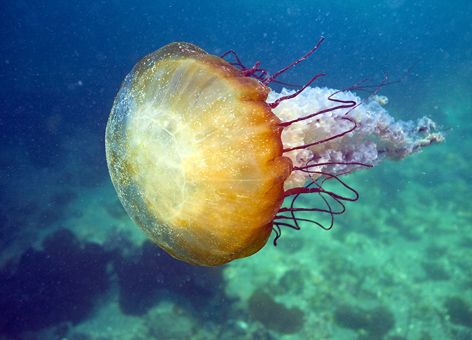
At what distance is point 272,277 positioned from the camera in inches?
352

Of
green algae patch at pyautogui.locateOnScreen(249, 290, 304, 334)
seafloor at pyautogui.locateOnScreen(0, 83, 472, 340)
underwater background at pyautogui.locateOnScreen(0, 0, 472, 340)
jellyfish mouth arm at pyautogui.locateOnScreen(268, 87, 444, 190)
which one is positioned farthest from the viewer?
underwater background at pyautogui.locateOnScreen(0, 0, 472, 340)

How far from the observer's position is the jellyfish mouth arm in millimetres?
3239

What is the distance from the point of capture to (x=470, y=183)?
42.2 feet

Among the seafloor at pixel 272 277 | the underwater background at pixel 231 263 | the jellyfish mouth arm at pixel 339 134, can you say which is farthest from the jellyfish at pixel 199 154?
the seafloor at pixel 272 277

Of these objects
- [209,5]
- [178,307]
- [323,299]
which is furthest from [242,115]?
[209,5]

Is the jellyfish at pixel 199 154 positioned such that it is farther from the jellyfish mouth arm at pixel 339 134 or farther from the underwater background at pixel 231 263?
the underwater background at pixel 231 263

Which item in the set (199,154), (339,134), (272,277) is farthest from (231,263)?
(199,154)

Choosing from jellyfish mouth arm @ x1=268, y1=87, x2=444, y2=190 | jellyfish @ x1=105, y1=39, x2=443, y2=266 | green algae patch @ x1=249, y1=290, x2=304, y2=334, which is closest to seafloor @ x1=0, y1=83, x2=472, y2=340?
green algae patch @ x1=249, y1=290, x2=304, y2=334

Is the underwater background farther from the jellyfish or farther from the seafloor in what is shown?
the jellyfish

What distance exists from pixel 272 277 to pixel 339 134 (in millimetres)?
6509

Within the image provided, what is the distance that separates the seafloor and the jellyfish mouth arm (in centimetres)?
563

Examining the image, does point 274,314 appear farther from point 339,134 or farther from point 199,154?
point 199,154

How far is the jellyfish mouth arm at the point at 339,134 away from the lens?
128 inches

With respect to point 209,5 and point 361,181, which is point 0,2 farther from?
point 361,181
